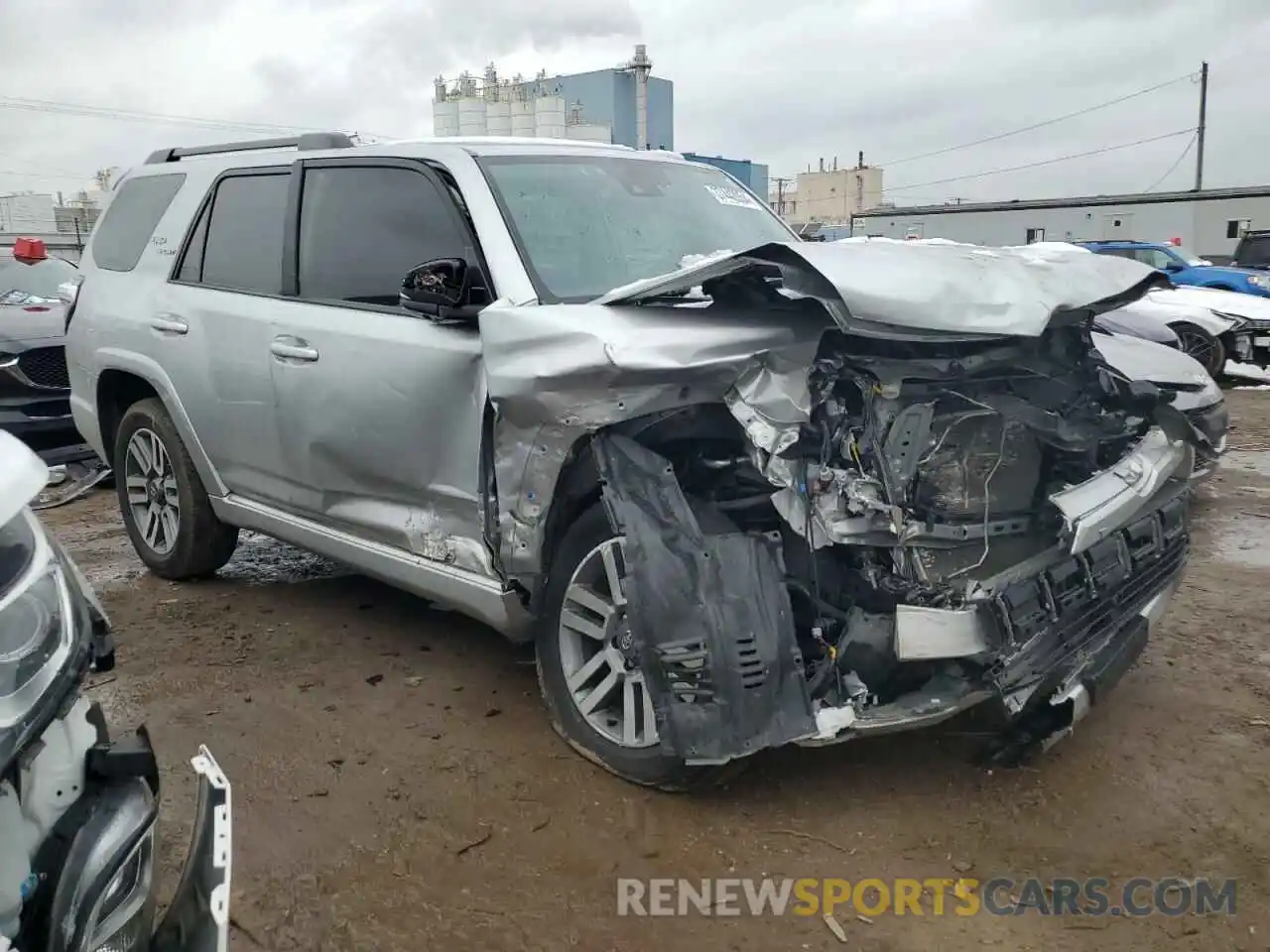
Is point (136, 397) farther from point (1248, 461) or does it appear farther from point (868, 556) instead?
point (1248, 461)

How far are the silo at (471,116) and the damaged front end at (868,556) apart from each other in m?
18.1

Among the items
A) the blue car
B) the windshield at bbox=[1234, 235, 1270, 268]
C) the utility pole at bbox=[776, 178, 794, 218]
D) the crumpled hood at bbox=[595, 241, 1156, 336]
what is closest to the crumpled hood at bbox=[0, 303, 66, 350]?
the crumpled hood at bbox=[595, 241, 1156, 336]

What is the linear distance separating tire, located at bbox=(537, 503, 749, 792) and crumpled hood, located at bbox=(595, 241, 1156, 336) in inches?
27.1

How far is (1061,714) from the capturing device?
301cm

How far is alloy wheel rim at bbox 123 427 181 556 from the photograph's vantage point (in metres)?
5.00

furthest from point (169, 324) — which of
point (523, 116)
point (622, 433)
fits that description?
point (523, 116)

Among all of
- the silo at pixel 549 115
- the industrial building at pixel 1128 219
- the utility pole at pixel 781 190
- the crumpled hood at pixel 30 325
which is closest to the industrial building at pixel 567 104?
the silo at pixel 549 115

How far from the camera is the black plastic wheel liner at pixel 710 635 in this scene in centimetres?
277

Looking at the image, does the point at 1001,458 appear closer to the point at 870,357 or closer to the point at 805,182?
the point at 870,357

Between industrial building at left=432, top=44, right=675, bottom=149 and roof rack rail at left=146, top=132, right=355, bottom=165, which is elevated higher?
industrial building at left=432, top=44, right=675, bottom=149

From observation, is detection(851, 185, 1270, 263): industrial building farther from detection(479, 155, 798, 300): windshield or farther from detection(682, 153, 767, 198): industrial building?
detection(479, 155, 798, 300): windshield

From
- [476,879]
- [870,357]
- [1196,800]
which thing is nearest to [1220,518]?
[1196,800]

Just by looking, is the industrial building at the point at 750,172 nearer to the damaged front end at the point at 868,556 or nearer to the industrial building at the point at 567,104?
the industrial building at the point at 567,104

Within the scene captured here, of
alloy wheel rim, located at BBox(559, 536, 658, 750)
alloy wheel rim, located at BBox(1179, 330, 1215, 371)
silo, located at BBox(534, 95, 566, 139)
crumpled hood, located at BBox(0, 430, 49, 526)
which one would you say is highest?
silo, located at BBox(534, 95, 566, 139)
